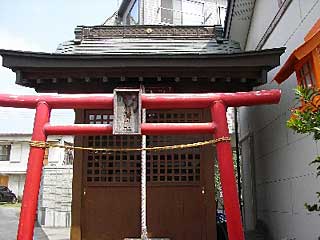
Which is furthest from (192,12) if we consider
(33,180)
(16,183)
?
(16,183)

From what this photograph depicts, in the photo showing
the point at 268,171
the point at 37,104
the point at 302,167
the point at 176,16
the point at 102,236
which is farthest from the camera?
the point at 176,16

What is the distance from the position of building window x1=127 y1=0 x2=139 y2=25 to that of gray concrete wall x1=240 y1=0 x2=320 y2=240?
31.7ft

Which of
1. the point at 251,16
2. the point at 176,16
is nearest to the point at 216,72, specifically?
the point at 251,16

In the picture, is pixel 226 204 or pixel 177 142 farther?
pixel 177 142

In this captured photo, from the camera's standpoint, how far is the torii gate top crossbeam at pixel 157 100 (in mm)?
5879

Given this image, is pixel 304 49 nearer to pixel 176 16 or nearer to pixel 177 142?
pixel 177 142

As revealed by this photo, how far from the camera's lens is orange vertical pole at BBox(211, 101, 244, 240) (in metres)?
5.40

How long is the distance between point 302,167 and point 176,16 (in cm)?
1500

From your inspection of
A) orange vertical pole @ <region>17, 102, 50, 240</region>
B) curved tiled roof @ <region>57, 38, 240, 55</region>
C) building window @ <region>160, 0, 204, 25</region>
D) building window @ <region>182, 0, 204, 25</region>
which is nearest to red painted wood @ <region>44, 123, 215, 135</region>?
orange vertical pole @ <region>17, 102, 50, 240</region>

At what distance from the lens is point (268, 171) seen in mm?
9641

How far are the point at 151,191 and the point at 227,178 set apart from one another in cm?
243

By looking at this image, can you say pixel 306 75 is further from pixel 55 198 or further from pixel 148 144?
pixel 55 198

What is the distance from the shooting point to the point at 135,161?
25.6ft

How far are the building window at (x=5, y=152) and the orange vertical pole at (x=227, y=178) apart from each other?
120 ft
